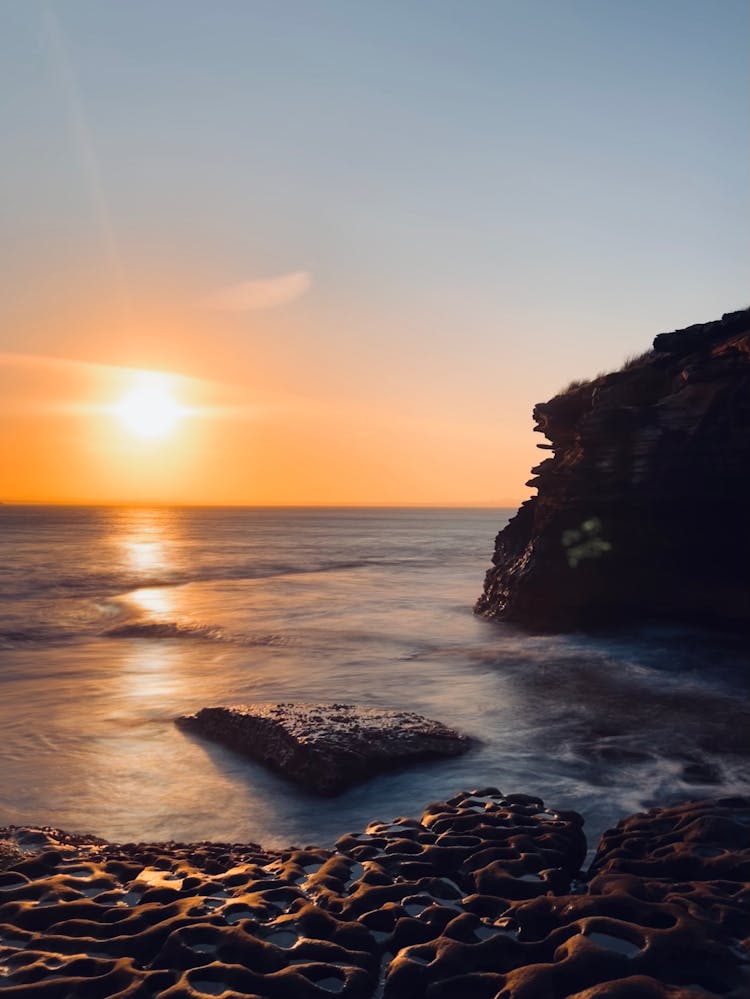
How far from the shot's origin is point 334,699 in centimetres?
1484

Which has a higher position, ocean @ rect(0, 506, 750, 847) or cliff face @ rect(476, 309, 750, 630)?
cliff face @ rect(476, 309, 750, 630)

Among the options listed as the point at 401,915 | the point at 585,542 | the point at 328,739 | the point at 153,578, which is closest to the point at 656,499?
the point at 585,542

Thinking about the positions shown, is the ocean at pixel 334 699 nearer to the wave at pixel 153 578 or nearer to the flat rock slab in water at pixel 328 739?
the flat rock slab in water at pixel 328 739

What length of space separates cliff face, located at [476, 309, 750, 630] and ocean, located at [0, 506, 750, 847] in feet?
4.11

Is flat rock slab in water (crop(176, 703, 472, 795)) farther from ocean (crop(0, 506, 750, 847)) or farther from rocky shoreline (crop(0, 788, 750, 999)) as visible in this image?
rocky shoreline (crop(0, 788, 750, 999))

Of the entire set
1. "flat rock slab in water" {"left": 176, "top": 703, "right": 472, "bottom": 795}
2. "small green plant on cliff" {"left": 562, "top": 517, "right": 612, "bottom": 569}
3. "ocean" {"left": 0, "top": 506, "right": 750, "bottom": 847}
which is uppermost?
"small green plant on cliff" {"left": 562, "top": 517, "right": 612, "bottom": 569}

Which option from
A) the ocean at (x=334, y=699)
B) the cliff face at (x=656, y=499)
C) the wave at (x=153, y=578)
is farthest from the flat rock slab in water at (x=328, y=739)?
the wave at (x=153, y=578)

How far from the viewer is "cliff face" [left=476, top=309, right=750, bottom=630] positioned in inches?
760

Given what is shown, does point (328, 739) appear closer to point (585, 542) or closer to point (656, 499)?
point (656, 499)

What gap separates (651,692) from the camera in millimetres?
15211

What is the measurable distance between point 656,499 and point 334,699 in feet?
34.1

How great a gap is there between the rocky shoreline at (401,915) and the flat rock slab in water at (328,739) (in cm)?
206

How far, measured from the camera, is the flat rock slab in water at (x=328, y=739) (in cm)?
992

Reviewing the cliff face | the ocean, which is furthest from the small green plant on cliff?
the ocean
